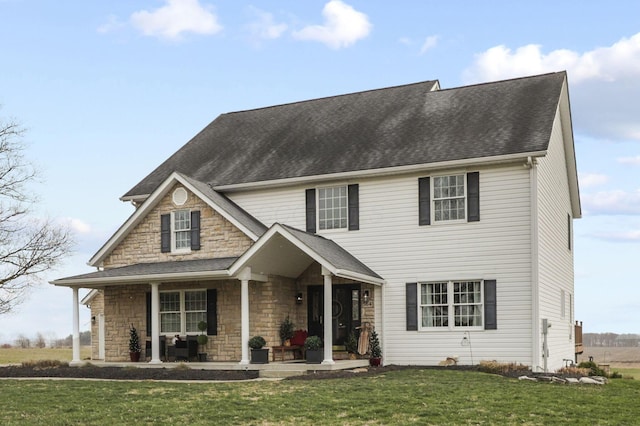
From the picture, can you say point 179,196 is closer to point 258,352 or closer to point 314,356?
point 258,352

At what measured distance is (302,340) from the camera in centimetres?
2259

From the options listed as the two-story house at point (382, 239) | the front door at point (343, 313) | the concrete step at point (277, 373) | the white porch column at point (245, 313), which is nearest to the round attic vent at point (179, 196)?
the two-story house at point (382, 239)

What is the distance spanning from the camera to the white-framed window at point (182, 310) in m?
23.7

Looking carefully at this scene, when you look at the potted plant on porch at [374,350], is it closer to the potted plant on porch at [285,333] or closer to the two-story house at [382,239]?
the two-story house at [382,239]

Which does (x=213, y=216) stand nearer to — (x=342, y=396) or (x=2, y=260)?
(x=342, y=396)

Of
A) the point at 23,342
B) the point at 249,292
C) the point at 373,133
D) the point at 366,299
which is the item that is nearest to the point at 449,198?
the point at 366,299

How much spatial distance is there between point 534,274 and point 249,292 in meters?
7.84

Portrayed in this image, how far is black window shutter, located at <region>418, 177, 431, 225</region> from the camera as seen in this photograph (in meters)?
22.2

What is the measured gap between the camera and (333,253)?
2159 cm

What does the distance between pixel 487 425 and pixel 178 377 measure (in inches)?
373

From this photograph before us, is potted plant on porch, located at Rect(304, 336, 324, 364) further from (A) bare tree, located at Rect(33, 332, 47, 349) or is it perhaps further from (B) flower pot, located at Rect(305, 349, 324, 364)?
(A) bare tree, located at Rect(33, 332, 47, 349)

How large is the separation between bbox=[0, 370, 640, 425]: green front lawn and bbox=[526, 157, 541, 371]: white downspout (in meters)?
2.58

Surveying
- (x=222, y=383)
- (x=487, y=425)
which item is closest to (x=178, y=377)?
(x=222, y=383)

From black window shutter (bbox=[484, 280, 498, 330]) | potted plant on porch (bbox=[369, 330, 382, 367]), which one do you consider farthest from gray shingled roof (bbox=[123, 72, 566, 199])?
potted plant on porch (bbox=[369, 330, 382, 367])
